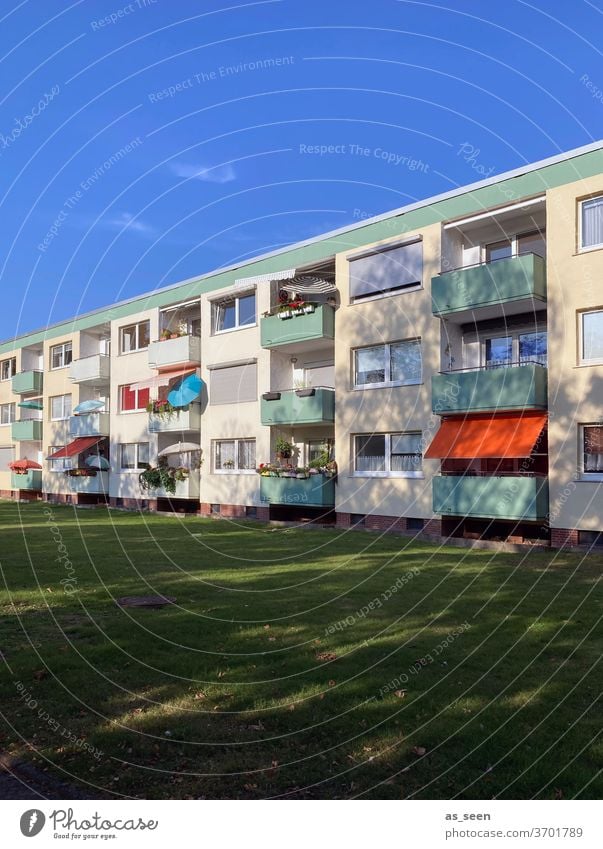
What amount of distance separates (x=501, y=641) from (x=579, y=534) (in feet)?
37.1

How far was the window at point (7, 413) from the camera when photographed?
51.1 m

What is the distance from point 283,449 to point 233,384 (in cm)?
483

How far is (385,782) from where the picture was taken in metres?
4.82

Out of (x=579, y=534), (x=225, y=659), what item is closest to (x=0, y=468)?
(x=579, y=534)

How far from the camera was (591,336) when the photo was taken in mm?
19078

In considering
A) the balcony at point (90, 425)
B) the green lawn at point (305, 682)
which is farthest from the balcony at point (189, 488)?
the green lawn at point (305, 682)

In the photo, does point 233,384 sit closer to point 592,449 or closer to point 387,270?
point 387,270

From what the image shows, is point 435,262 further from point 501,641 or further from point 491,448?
point 501,641

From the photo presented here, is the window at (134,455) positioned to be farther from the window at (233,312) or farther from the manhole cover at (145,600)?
the manhole cover at (145,600)

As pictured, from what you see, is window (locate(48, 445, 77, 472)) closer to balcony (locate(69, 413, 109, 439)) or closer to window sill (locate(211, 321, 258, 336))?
balcony (locate(69, 413, 109, 439))

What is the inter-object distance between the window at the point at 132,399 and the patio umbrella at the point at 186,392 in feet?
16.3

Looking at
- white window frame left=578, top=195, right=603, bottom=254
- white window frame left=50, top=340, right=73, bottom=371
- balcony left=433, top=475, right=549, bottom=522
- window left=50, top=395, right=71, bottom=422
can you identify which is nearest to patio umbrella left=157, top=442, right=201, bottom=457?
balcony left=433, top=475, right=549, bottom=522

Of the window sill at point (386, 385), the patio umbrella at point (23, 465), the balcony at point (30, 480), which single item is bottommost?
the balcony at point (30, 480)

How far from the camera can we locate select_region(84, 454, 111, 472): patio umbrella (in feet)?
124
